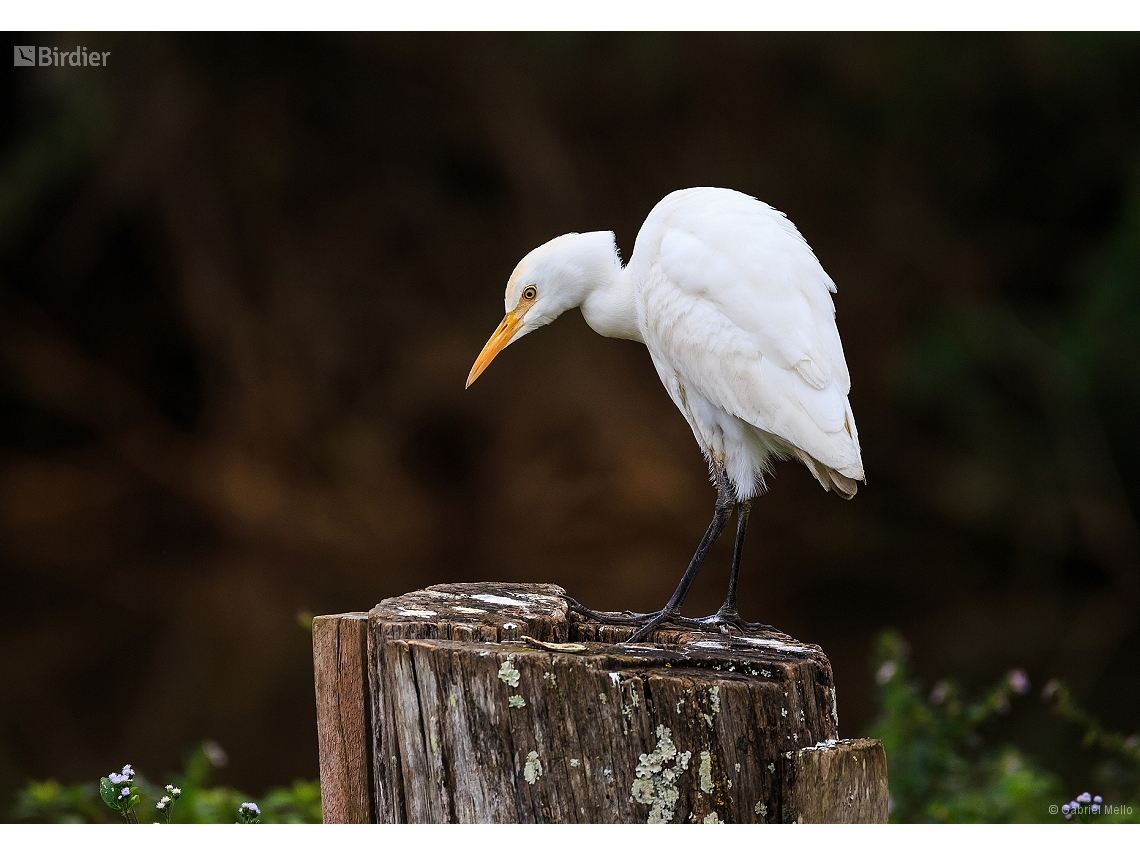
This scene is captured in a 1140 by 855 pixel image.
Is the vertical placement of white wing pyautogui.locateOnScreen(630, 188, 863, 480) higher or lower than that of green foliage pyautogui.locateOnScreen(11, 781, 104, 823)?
higher

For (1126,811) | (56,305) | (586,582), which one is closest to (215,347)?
(56,305)

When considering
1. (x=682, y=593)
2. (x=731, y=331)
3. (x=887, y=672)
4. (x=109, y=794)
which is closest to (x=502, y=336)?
(x=731, y=331)

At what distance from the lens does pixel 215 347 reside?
8.76m

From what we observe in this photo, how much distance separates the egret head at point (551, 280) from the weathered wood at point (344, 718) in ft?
3.05

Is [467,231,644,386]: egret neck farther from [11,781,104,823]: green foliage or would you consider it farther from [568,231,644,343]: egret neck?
[11,781,104,823]: green foliage

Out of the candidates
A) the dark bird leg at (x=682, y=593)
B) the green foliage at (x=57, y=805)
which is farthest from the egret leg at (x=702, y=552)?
the green foliage at (x=57, y=805)

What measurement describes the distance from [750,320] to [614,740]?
3.56 ft

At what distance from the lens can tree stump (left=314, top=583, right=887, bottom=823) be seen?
5.83 feet

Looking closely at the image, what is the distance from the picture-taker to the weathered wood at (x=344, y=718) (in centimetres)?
202

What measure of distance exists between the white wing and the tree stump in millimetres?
717

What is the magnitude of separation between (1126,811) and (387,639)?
1604mm

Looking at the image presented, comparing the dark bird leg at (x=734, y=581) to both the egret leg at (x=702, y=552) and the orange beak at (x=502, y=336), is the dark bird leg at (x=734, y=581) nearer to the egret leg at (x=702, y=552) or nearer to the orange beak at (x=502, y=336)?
the egret leg at (x=702, y=552)

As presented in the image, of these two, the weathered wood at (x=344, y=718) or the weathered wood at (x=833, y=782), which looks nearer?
the weathered wood at (x=833, y=782)

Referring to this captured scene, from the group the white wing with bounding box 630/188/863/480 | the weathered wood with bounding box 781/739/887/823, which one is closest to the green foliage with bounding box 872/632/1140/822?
the white wing with bounding box 630/188/863/480
